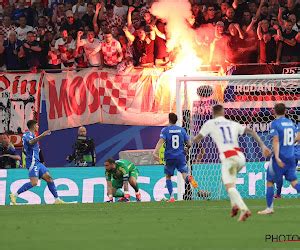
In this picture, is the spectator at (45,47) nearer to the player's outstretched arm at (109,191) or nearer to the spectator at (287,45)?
the player's outstretched arm at (109,191)

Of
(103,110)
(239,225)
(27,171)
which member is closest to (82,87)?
(103,110)

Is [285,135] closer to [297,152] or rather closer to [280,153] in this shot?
[280,153]

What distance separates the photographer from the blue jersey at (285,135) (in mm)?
16266

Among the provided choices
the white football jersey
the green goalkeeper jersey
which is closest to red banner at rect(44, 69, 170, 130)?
the green goalkeeper jersey

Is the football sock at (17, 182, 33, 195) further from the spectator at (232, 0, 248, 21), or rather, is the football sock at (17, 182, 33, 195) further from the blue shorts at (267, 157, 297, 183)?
the blue shorts at (267, 157, 297, 183)

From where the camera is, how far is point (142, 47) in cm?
2394

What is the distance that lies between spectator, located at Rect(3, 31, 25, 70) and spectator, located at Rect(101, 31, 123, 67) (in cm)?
229

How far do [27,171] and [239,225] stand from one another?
10.7 m

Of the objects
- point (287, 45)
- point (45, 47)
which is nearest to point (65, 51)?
point (45, 47)

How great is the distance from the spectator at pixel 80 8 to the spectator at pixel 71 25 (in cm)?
26

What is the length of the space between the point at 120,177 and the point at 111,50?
3.46 metres

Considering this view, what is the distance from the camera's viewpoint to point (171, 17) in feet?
81.7

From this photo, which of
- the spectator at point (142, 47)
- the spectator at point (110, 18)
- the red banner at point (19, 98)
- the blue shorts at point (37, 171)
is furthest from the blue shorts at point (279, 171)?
the red banner at point (19, 98)

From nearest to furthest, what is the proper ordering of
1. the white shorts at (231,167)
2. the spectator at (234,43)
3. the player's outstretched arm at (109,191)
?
the white shorts at (231,167)
the player's outstretched arm at (109,191)
the spectator at (234,43)
